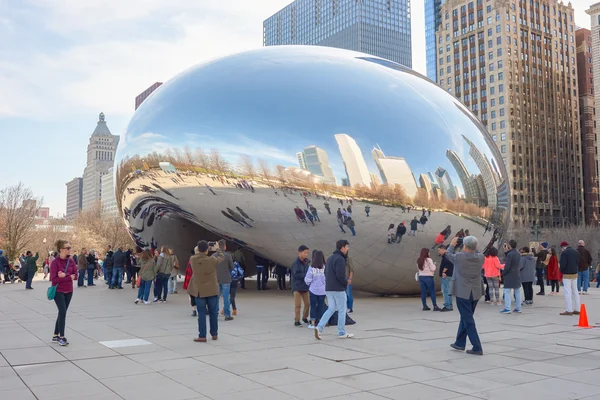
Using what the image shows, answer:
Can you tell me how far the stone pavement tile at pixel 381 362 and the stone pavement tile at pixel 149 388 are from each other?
7.30ft

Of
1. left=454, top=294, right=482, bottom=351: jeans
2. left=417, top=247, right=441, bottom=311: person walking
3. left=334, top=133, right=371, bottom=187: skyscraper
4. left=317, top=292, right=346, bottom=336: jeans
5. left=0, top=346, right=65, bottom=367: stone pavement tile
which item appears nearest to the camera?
left=0, top=346, right=65, bottom=367: stone pavement tile

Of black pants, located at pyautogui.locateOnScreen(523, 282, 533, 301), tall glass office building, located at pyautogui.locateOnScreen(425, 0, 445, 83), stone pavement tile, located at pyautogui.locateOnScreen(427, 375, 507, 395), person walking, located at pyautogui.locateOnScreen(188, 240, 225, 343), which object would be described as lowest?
stone pavement tile, located at pyautogui.locateOnScreen(427, 375, 507, 395)

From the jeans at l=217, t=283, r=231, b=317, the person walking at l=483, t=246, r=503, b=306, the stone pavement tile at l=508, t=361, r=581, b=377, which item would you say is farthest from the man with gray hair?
the person walking at l=483, t=246, r=503, b=306

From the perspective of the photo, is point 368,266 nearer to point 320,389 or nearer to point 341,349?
point 341,349

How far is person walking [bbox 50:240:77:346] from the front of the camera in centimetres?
856

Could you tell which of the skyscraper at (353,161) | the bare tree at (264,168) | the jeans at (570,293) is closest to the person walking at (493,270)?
the jeans at (570,293)

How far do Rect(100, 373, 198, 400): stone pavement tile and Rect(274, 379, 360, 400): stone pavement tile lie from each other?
96 centimetres

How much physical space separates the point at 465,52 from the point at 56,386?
381 ft

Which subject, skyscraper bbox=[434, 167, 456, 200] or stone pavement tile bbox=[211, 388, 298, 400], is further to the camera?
skyscraper bbox=[434, 167, 456, 200]

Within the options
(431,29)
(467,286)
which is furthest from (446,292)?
(431,29)

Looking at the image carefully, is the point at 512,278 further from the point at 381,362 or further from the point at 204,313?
the point at 204,313

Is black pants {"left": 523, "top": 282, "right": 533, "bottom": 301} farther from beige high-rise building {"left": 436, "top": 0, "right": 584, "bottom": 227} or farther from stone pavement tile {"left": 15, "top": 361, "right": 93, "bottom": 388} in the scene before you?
beige high-rise building {"left": 436, "top": 0, "right": 584, "bottom": 227}

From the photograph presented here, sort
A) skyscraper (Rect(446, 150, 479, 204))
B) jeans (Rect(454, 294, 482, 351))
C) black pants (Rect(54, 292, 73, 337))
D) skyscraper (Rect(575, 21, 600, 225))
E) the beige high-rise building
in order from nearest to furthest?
jeans (Rect(454, 294, 482, 351)) < black pants (Rect(54, 292, 73, 337)) < skyscraper (Rect(446, 150, 479, 204)) < the beige high-rise building < skyscraper (Rect(575, 21, 600, 225))

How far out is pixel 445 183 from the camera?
1387cm
